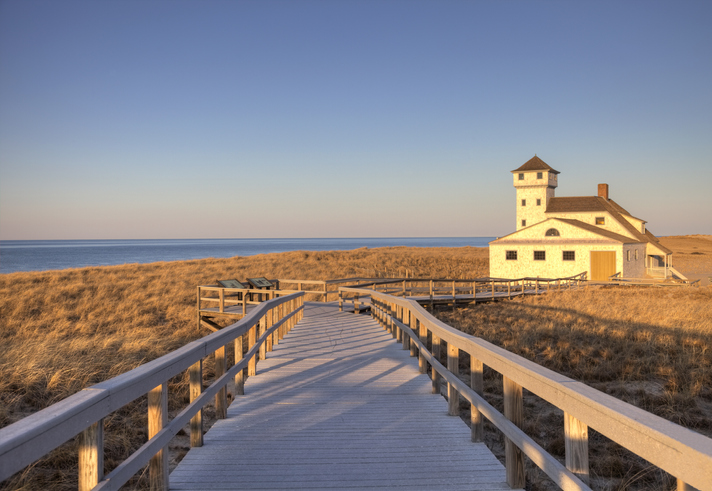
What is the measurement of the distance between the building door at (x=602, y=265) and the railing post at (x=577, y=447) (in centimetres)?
3457

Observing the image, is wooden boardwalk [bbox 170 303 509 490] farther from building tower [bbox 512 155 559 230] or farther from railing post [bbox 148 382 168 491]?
building tower [bbox 512 155 559 230]

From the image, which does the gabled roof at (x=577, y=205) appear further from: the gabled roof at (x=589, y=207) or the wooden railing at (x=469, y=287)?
the wooden railing at (x=469, y=287)

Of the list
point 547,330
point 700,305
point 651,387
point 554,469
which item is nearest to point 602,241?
point 700,305

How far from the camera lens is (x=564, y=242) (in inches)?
1344

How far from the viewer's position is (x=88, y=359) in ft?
28.7

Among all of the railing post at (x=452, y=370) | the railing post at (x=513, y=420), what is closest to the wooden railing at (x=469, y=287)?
the railing post at (x=452, y=370)

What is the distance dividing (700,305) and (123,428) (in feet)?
65.9

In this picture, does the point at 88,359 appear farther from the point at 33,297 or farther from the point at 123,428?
the point at 33,297

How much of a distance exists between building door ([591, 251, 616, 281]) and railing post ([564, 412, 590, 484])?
34.6 metres

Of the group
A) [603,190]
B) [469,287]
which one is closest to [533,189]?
[603,190]

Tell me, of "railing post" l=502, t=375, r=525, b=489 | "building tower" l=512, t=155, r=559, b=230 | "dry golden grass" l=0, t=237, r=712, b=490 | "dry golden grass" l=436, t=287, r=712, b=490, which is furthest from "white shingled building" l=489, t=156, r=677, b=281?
"railing post" l=502, t=375, r=525, b=489

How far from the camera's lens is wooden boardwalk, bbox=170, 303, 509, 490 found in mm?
3545

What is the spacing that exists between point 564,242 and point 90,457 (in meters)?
35.9

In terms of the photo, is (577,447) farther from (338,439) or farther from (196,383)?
(196,383)
